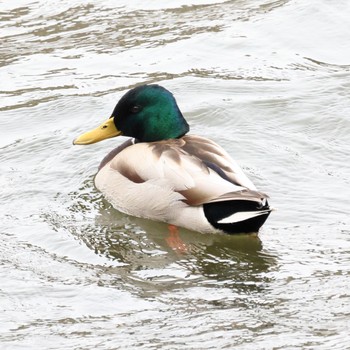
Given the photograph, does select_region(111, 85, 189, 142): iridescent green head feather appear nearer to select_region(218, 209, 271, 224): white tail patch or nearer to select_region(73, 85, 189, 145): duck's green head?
select_region(73, 85, 189, 145): duck's green head

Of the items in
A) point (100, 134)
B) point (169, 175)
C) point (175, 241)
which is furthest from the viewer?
point (100, 134)

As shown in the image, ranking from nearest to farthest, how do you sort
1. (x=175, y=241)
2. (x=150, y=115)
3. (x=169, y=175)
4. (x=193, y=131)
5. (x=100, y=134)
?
(x=175, y=241)
(x=169, y=175)
(x=150, y=115)
(x=100, y=134)
(x=193, y=131)

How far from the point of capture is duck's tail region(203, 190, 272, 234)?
7.56 meters

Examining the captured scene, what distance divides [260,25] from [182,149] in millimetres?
4166

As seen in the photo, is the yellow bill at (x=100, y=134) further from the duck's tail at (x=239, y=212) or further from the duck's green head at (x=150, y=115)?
the duck's tail at (x=239, y=212)

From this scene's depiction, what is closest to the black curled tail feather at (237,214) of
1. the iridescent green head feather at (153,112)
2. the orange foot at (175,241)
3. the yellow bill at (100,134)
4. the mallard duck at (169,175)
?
the mallard duck at (169,175)

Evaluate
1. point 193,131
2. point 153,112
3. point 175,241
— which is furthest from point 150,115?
point 175,241

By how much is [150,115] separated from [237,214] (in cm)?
144

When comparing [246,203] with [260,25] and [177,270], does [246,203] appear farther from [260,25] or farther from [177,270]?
[260,25]

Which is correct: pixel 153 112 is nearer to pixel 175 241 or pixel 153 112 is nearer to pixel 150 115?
pixel 150 115

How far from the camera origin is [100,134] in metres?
8.97

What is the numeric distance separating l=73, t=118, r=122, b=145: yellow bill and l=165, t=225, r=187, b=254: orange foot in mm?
1075

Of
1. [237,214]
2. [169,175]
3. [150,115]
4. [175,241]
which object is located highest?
[150,115]

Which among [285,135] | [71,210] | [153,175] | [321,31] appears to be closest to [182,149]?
[153,175]
